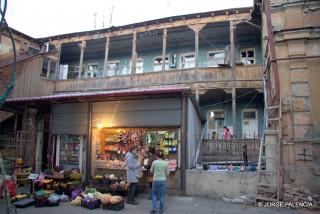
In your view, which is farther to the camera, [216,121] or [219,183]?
[216,121]

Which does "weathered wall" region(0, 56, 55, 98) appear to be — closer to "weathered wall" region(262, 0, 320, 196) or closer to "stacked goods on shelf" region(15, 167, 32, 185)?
"stacked goods on shelf" region(15, 167, 32, 185)

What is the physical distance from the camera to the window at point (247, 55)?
62.6 ft

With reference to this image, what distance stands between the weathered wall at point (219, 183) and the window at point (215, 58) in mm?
11352

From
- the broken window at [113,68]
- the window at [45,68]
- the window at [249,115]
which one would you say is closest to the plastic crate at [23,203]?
the window at [249,115]

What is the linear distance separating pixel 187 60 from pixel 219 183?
1251 centimetres

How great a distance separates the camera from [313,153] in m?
9.33

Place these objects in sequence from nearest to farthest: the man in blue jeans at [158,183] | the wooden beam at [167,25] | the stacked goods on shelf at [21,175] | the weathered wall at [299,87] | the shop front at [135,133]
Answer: the man in blue jeans at [158,183] → the weathered wall at [299,87] → the shop front at [135,133] → the stacked goods on shelf at [21,175] → the wooden beam at [167,25]

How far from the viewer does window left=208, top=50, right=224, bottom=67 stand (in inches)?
782

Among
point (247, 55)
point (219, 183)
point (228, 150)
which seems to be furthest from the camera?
point (247, 55)

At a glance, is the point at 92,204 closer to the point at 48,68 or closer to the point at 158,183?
the point at 158,183

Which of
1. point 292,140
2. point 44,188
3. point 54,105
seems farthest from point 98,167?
point 292,140

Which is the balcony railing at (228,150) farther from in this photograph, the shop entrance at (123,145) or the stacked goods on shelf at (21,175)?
the stacked goods on shelf at (21,175)

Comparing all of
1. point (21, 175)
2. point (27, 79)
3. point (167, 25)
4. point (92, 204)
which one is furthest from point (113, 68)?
point (92, 204)

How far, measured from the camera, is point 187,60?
2078 cm
